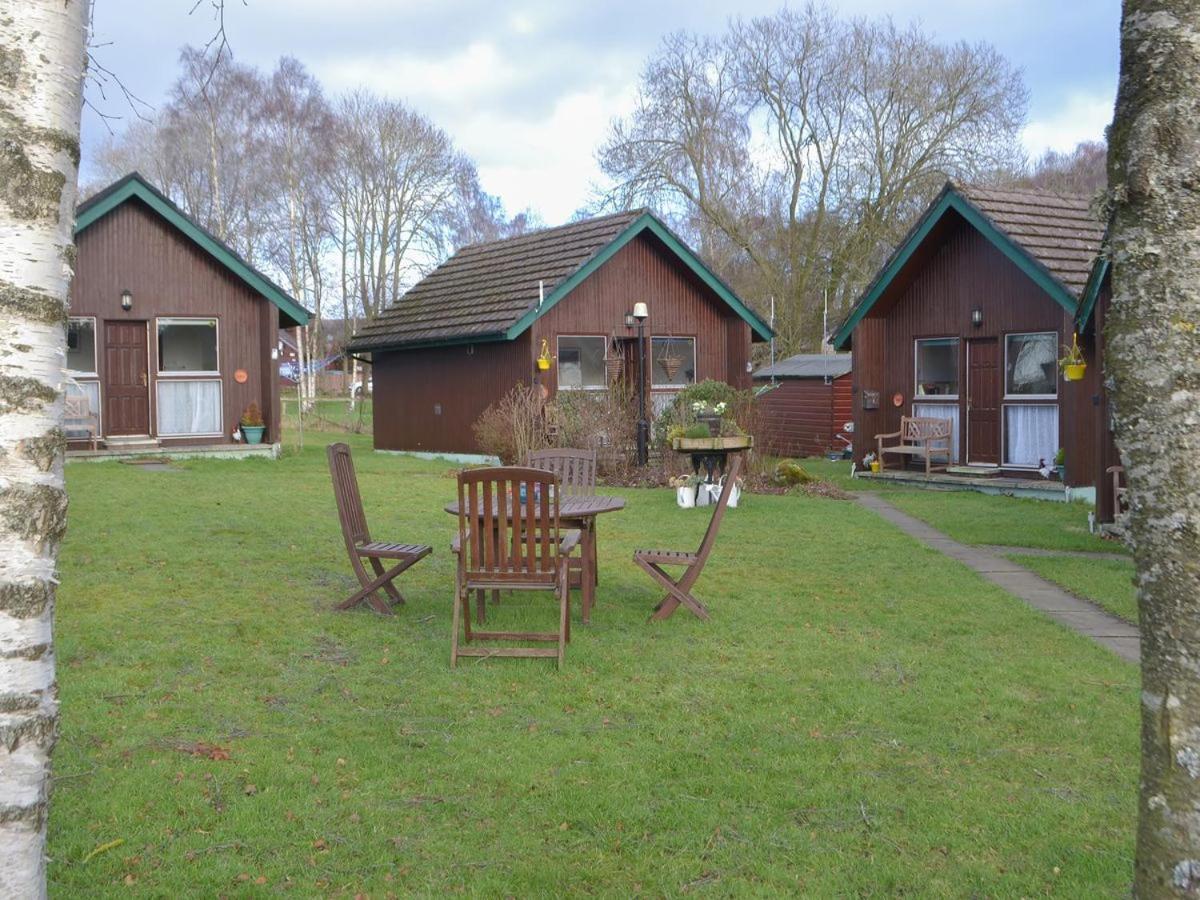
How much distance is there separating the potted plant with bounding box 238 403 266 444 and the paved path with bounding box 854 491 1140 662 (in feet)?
38.3

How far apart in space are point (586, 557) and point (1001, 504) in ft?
31.4

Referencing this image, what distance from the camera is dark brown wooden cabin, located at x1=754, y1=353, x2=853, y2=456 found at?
→ 958 inches

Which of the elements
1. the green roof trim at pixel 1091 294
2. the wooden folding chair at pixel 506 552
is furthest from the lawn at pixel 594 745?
the green roof trim at pixel 1091 294

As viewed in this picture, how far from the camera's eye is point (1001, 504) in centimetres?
1556

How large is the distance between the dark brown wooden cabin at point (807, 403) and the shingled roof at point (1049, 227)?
6.83 metres

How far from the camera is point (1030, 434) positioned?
17.2 meters

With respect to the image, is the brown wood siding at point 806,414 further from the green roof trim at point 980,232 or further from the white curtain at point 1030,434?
the white curtain at point 1030,434

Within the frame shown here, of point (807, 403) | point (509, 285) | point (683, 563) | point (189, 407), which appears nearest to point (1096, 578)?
point (683, 563)

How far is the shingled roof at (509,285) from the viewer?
20.6 metres

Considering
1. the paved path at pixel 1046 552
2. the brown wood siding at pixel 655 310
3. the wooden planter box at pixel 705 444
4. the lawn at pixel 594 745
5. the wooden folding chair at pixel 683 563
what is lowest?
the lawn at pixel 594 745

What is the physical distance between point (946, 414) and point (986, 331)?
1625 millimetres

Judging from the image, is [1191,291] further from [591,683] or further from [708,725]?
[591,683]

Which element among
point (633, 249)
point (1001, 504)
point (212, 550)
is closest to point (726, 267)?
point (633, 249)

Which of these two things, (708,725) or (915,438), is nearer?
(708,725)
